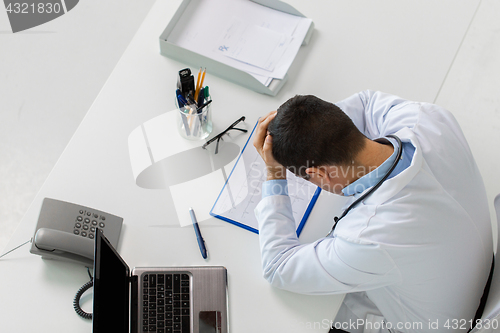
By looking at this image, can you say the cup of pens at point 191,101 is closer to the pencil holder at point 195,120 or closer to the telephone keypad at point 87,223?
the pencil holder at point 195,120

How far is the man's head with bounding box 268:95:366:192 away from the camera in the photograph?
967 mm

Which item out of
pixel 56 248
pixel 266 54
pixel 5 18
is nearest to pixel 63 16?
pixel 5 18

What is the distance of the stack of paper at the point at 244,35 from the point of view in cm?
136

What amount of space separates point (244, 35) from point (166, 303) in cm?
90

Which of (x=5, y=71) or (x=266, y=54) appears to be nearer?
(x=266, y=54)

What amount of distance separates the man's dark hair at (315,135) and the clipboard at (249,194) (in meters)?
0.19

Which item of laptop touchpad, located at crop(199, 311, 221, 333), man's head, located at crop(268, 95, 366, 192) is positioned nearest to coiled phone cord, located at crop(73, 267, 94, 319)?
laptop touchpad, located at crop(199, 311, 221, 333)

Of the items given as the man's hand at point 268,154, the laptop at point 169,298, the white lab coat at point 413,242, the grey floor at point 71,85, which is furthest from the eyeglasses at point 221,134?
the grey floor at point 71,85

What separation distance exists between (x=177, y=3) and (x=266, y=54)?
1.33ft

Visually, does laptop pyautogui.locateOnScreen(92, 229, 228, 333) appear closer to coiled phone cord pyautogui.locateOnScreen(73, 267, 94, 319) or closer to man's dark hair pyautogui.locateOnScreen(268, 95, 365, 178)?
coiled phone cord pyautogui.locateOnScreen(73, 267, 94, 319)

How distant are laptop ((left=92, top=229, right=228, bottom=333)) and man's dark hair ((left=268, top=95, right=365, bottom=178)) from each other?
365 mm

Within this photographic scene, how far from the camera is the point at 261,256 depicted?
1.09 m

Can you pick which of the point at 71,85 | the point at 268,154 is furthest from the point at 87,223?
the point at 71,85

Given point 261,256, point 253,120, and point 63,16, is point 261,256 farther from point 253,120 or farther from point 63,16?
point 63,16
